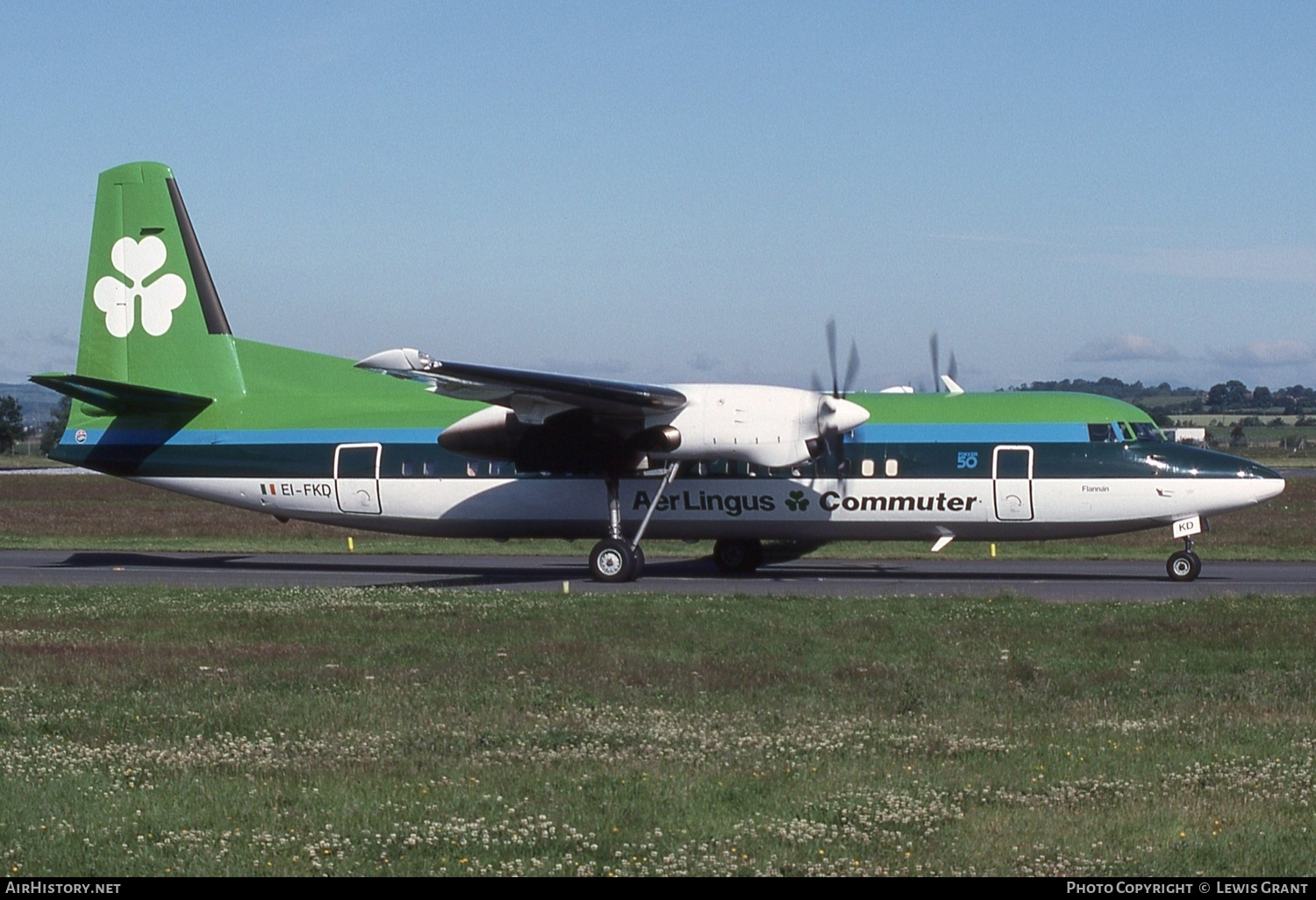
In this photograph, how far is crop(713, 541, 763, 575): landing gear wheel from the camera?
86.7ft

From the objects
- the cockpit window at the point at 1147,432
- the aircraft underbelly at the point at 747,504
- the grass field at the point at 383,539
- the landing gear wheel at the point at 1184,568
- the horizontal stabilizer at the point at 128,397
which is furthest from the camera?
the grass field at the point at 383,539

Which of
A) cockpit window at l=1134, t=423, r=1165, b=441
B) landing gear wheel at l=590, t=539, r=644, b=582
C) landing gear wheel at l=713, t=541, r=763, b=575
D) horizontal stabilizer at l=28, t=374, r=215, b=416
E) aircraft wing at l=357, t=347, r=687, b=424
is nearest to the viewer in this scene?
aircraft wing at l=357, t=347, r=687, b=424

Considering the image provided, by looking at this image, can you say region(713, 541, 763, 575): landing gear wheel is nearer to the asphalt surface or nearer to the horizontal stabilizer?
the asphalt surface

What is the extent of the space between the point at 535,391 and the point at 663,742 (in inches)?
472

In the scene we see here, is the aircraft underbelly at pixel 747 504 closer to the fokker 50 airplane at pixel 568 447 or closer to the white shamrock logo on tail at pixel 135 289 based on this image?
the fokker 50 airplane at pixel 568 447

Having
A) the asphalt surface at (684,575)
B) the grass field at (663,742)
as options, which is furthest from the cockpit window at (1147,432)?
the grass field at (663,742)

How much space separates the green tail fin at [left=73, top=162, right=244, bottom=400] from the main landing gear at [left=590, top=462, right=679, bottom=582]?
8.08 meters

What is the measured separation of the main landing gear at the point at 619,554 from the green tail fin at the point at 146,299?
8.08 metres

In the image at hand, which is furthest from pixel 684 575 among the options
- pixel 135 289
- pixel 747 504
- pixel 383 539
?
pixel 383 539

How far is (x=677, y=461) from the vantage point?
23.8 meters

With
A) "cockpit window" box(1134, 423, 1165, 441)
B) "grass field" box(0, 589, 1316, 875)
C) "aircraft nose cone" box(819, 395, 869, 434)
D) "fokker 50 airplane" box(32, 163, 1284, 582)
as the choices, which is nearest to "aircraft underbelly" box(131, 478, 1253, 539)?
"fokker 50 airplane" box(32, 163, 1284, 582)

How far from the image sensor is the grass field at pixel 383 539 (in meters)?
32.5

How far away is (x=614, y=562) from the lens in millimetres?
23953

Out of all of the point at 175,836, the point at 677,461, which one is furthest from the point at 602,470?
the point at 175,836
